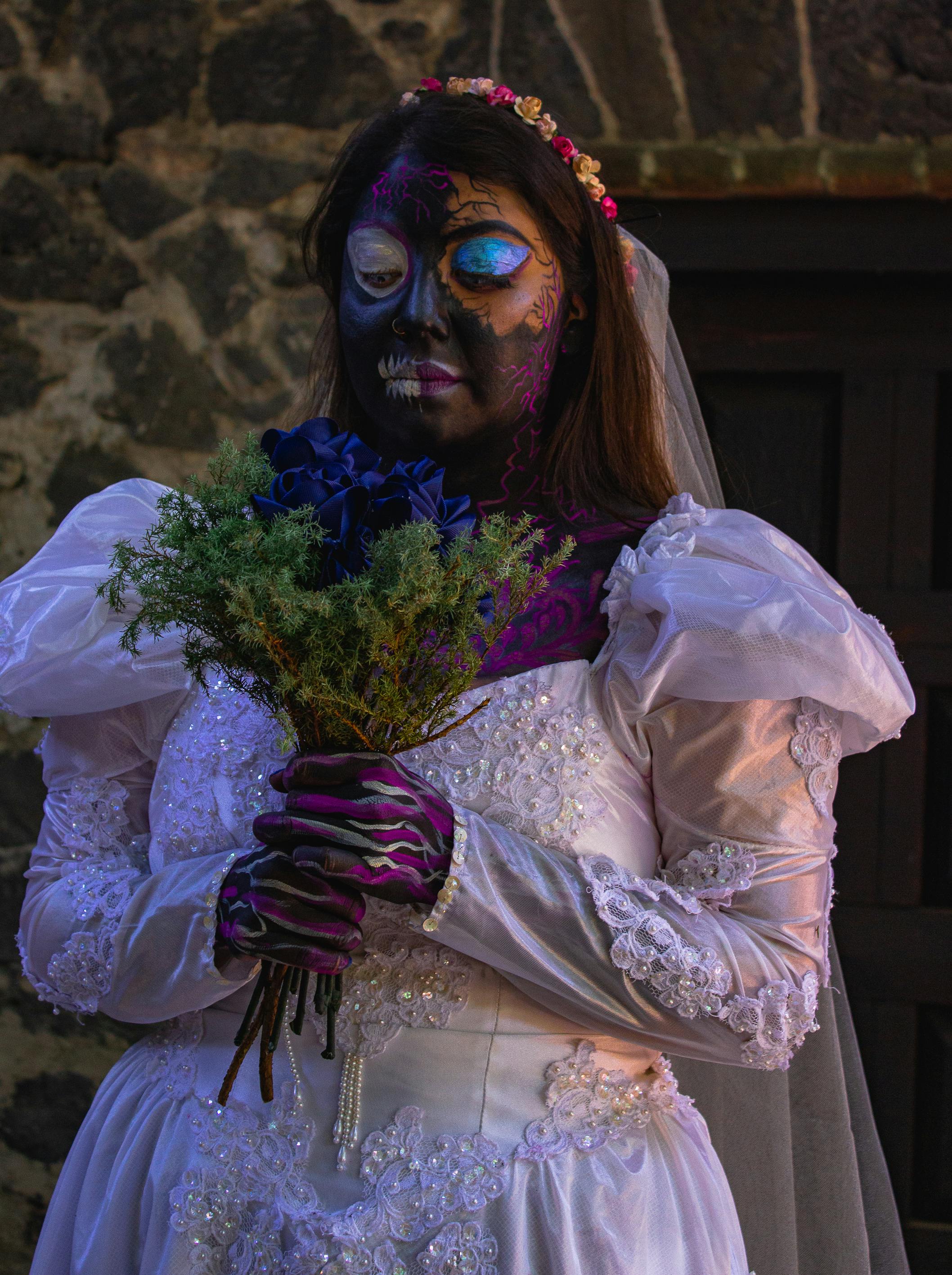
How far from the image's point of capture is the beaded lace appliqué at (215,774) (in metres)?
1.51

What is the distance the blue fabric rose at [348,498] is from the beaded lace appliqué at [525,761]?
0.26m

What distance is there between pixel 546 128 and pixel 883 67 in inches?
52.3

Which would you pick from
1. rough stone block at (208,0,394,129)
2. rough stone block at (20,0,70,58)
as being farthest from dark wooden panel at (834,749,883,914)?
rough stone block at (20,0,70,58)

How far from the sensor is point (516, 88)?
111 inches

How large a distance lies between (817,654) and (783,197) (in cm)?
171

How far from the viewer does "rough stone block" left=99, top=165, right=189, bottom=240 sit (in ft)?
9.50

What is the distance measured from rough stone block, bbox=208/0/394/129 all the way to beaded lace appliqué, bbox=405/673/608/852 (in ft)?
6.08

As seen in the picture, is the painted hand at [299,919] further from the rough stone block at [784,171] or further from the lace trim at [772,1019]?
the rough stone block at [784,171]

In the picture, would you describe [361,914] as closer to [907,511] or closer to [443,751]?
[443,751]

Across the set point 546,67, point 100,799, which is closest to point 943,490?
point 546,67

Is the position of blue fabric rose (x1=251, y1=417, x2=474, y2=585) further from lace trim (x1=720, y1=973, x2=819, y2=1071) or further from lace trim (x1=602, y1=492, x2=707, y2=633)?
lace trim (x1=720, y1=973, x2=819, y2=1071)

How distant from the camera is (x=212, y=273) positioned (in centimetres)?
290

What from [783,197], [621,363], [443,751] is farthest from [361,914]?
[783,197]

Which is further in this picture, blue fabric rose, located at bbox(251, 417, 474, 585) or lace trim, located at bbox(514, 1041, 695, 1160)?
lace trim, located at bbox(514, 1041, 695, 1160)
